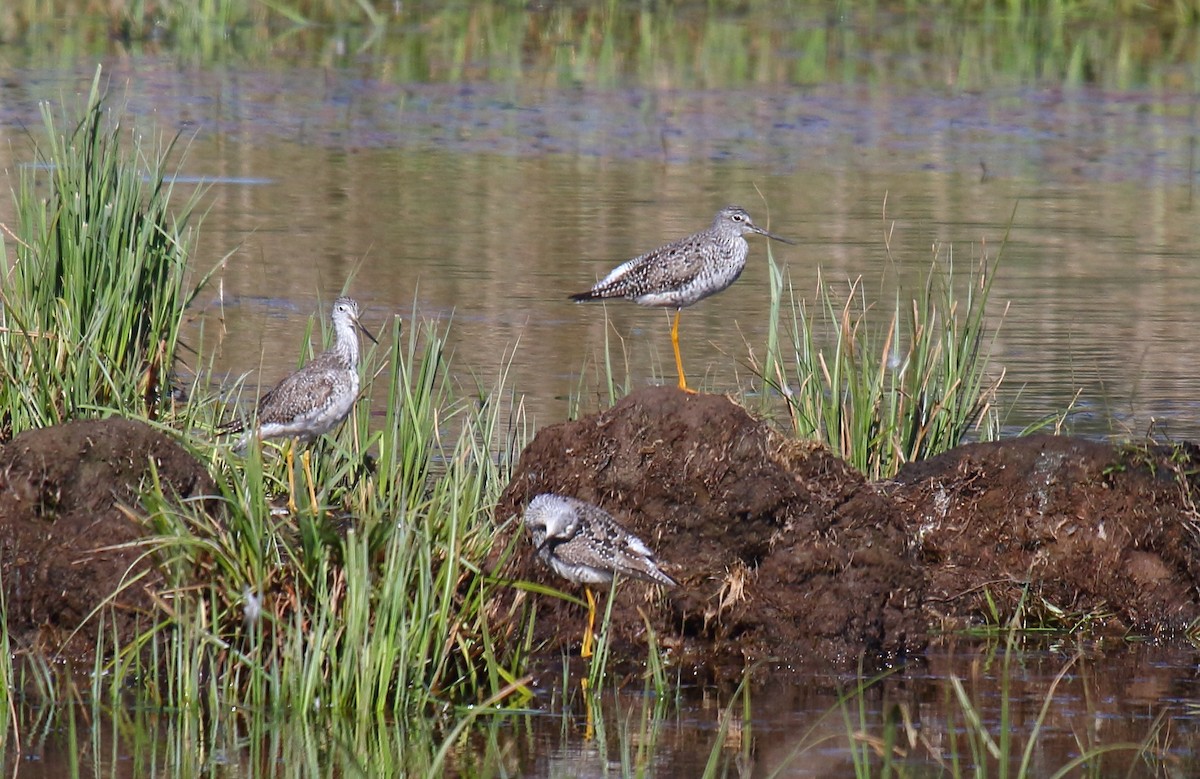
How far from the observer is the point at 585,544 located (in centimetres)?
657

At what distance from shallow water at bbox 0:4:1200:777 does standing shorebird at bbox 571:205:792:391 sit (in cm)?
34

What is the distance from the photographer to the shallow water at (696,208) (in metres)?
6.52

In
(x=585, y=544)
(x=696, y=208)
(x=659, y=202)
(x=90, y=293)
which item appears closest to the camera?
(x=585, y=544)

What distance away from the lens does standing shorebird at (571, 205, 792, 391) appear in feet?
30.7

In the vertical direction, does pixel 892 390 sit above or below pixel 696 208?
above

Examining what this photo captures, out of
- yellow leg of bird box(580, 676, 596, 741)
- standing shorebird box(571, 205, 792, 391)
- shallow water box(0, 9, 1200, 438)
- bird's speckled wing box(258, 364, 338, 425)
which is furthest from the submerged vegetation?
yellow leg of bird box(580, 676, 596, 741)

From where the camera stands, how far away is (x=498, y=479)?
7.52m

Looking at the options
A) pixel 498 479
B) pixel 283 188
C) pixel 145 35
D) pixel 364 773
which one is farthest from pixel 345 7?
pixel 364 773

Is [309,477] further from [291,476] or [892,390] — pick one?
[892,390]

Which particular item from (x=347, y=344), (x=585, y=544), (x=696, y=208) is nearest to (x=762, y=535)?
(x=585, y=544)

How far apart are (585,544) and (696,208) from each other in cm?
848

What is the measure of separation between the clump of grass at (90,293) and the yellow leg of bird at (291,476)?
1.99 ft

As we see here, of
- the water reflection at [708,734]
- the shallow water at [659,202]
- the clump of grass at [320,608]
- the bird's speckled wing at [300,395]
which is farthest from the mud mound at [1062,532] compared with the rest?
the bird's speckled wing at [300,395]

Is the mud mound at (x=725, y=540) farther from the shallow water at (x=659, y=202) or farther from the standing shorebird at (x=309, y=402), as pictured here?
the shallow water at (x=659, y=202)
